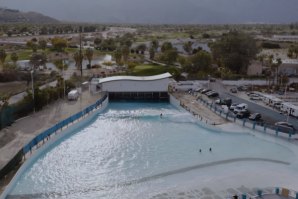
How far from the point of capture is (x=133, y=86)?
50.6 meters

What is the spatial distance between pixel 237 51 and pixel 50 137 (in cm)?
4214

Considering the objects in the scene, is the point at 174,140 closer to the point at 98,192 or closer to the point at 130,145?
the point at 130,145

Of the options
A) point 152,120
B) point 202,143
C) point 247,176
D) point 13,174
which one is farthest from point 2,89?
point 247,176

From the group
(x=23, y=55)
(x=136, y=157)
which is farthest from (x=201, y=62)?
(x=23, y=55)

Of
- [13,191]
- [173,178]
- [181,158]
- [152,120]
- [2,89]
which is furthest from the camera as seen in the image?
[2,89]

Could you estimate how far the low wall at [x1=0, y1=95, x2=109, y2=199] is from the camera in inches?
1025

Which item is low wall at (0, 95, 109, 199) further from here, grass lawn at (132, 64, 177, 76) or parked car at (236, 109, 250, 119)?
grass lawn at (132, 64, 177, 76)

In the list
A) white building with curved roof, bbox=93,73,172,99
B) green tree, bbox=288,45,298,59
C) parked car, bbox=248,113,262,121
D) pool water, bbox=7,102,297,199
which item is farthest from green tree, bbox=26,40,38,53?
green tree, bbox=288,45,298,59

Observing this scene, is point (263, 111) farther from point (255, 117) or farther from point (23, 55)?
point (23, 55)

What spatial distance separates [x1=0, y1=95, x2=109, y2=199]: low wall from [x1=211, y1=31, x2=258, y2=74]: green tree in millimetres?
28976

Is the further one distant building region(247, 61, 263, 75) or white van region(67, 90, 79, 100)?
distant building region(247, 61, 263, 75)

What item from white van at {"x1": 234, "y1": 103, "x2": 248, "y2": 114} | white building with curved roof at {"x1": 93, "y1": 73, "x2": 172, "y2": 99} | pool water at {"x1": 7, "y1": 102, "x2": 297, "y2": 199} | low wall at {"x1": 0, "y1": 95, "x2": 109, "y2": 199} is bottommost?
pool water at {"x1": 7, "y1": 102, "x2": 297, "y2": 199}

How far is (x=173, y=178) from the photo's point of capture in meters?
27.3

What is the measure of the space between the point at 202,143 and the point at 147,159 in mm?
7140
